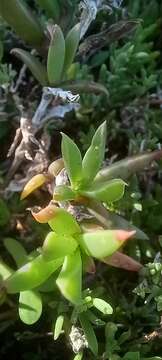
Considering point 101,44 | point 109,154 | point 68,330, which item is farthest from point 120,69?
point 68,330

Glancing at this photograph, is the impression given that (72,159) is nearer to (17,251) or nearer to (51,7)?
(17,251)

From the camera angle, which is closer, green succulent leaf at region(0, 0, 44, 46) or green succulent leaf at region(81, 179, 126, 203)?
green succulent leaf at region(81, 179, 126, 203)

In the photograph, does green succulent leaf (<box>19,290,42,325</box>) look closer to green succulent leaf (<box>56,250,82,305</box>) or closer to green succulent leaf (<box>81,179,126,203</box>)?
green succulent leaf (<box>56,250,82,305</box>)

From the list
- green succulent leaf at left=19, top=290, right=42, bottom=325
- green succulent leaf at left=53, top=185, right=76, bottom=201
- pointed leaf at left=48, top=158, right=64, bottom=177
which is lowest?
green succulent leaf at left=19, top=290, right=42, bottom=325

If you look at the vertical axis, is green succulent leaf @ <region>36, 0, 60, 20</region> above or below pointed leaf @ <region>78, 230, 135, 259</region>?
above

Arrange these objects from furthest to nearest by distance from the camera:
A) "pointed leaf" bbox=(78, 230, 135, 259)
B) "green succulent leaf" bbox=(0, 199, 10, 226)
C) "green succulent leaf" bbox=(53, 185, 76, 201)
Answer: "green succulent leaf" bbox=(0, 199, 10, 226), "green succulent leaf" bbox=(53, 185, 76, 201), "pointed leaf" bbox=(78, 230, 135, 259)

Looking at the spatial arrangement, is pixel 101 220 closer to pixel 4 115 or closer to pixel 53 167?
pixel 53 167

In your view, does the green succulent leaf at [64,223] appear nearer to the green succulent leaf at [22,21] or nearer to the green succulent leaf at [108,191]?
the green succulent leaf at [108,191]

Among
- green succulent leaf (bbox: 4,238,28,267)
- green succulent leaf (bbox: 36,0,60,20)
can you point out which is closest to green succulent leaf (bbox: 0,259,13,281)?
green succulent leaf (bbox: 4,238,28,267)

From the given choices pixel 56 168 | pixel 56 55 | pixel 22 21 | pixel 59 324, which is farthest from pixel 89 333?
pixel 22 21

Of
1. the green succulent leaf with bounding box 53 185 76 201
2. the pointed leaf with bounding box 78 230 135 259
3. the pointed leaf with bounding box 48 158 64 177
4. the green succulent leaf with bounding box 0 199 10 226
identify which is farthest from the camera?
the green succulent leaf with bounding box 0 199 10 226
